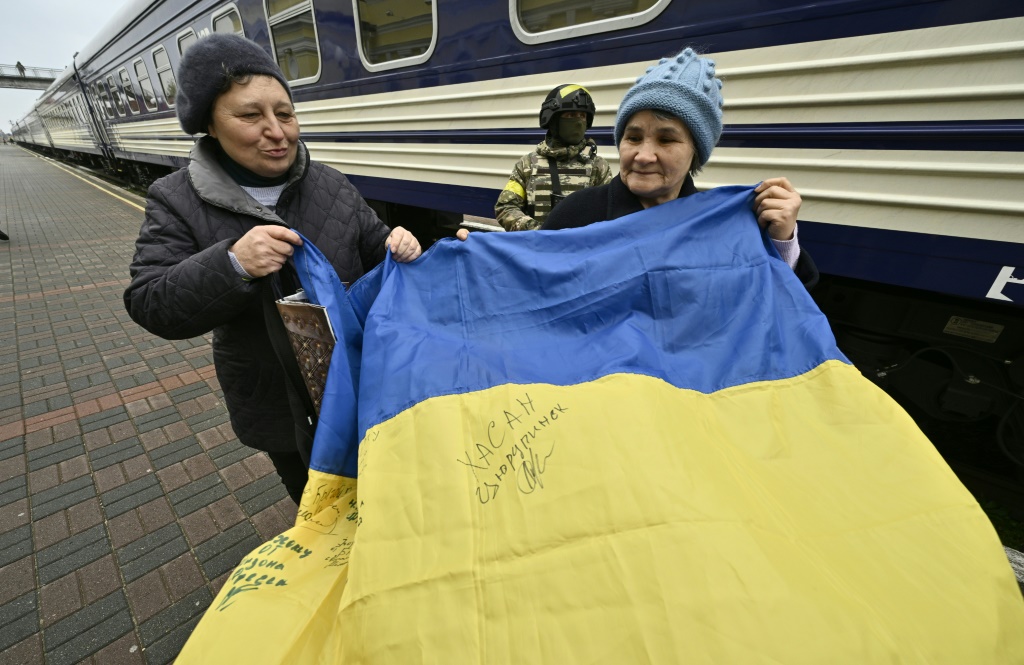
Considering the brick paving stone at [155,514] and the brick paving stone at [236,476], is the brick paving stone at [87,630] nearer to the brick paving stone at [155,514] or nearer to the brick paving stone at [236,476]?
the brick paving stone at [155,514]

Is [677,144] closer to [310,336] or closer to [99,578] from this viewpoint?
[310,336]

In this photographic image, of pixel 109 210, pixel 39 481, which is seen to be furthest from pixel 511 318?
pixel 109 210

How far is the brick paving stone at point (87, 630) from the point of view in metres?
1.77

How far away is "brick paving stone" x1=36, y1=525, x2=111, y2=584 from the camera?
2107 mm

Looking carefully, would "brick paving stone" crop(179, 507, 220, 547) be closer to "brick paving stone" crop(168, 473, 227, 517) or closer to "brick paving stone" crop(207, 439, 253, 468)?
"brick paving stone" crop(168, 473, 227, 517)

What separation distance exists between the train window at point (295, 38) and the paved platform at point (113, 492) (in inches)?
123

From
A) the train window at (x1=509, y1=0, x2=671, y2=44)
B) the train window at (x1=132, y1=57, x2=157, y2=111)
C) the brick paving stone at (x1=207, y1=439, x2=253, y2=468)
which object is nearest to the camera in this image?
the train window at (x1=509, y1=0, x2=671, y2=44)

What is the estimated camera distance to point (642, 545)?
799 mm

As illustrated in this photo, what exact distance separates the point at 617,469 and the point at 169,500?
112 inches

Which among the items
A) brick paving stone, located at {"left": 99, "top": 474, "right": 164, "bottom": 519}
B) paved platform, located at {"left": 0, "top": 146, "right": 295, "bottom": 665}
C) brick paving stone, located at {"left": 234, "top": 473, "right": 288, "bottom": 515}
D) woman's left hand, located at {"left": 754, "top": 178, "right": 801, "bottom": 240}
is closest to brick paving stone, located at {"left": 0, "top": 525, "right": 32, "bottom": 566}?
paved platform, located at {"left": 0, "top": 146, "right": 295, "bottom": 665}

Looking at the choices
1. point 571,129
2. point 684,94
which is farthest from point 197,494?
point 684,94

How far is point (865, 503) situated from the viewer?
0.89 meters

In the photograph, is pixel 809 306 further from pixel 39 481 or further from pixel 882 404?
pixel 39 481

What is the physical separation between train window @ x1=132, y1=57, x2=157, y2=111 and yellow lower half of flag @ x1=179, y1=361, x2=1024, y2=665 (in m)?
11.7
